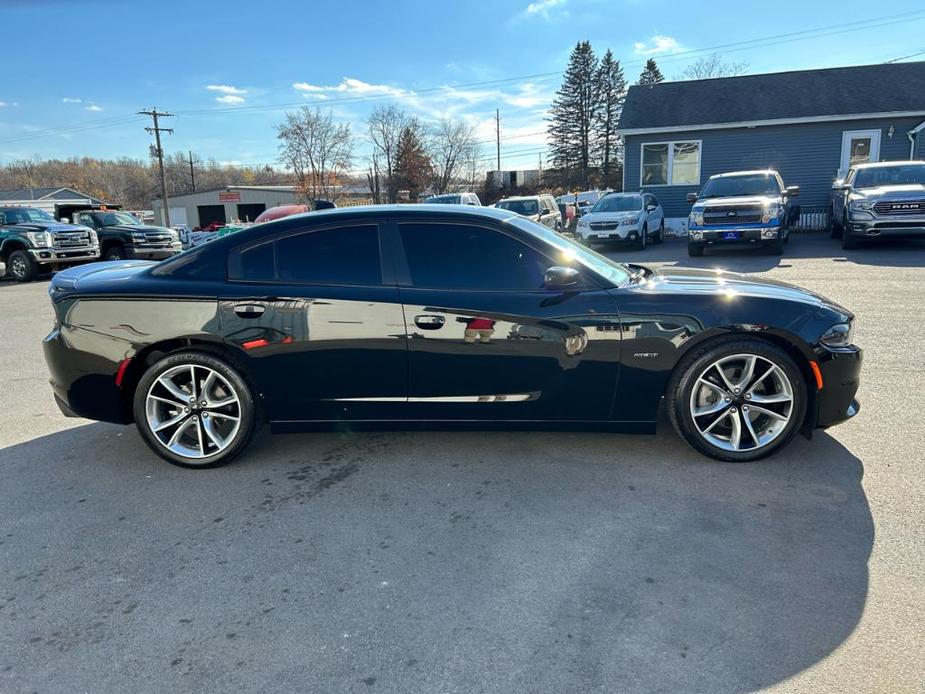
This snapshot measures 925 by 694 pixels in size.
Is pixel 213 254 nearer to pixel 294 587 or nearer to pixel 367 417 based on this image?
pixel 367 417

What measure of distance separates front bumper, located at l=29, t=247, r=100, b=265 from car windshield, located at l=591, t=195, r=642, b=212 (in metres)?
14.5

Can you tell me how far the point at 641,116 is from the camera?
21.9 m

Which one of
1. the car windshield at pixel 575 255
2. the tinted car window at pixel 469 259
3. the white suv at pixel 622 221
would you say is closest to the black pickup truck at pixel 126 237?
the white suv at pixel 622 221

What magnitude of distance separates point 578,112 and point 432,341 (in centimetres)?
6402

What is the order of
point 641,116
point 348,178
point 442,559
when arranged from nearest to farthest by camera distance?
point 442,559, point 641,116, point 348,178

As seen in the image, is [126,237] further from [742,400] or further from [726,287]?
[742,400]

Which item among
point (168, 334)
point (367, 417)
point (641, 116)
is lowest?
point (367, 417)

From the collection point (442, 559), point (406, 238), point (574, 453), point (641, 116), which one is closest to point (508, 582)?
point (442, 559)

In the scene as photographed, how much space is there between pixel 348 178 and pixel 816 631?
66.3 meters

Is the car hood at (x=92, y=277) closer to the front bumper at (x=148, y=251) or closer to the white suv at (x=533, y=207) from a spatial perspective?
the white suv at (x=533, y=207)

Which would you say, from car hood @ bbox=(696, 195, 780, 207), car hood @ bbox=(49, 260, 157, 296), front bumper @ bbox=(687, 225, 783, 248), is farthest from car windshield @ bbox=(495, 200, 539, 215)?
car hood @ bbox=(49, 260, 157, 296)

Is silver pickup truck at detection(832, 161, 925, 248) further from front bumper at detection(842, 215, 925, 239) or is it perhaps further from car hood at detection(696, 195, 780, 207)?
car hood at detection(696, 195, 780, 207)

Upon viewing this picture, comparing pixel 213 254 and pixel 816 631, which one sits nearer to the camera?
pixel 816 631

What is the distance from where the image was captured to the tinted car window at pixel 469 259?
3854 mm
